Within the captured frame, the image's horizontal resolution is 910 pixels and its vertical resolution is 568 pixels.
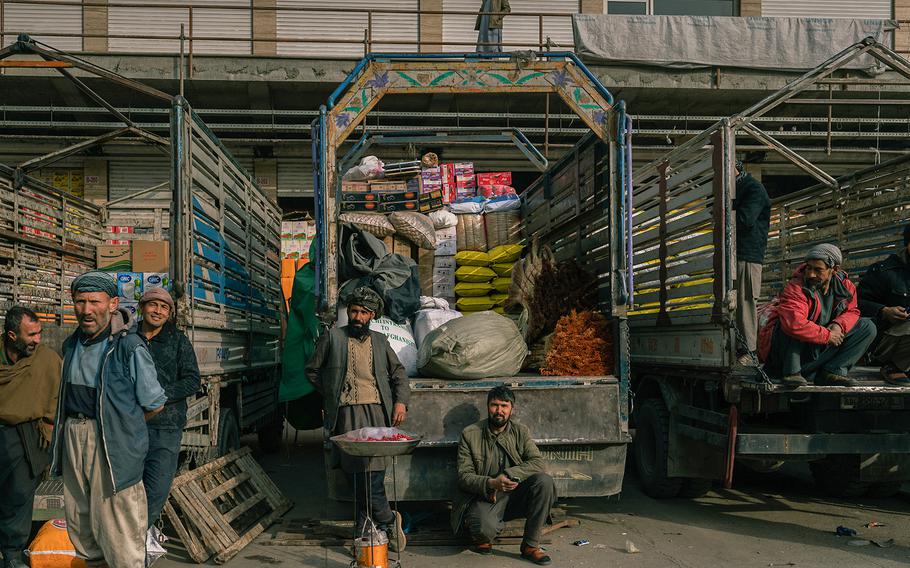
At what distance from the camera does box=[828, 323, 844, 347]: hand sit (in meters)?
5.62

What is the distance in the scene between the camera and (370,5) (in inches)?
605

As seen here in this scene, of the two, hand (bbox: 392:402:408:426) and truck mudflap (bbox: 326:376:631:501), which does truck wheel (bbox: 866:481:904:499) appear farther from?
hand (bbox: 392:402:408:426)

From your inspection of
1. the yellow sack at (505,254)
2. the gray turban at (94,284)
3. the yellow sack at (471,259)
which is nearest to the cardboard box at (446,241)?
the yellow sack at (471,259)

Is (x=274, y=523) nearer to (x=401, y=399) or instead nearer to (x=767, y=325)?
(x=401, y=399)

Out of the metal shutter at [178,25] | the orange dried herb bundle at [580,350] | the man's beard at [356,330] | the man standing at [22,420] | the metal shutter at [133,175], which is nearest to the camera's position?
the man standing at [22,420]

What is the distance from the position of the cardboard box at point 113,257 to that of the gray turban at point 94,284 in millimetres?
5847

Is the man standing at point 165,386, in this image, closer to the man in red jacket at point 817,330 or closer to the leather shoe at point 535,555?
the leather shoe at point 535,555

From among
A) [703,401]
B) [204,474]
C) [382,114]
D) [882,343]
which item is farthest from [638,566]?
[382,114]

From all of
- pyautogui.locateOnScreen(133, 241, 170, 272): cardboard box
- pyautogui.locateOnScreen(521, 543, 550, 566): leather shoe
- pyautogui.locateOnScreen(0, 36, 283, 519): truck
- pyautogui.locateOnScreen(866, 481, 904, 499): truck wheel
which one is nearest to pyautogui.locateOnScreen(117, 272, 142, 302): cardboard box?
pyautogui.locateOnScreen(0, 36, 283, 519): truck

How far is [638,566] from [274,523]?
2.81 m

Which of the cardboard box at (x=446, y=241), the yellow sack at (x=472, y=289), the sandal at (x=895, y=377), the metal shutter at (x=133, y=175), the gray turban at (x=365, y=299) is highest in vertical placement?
the metal shutter at (x=133, y=175)

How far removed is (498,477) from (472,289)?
3.55 metres

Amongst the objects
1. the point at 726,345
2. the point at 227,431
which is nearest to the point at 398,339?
the point at 227,431

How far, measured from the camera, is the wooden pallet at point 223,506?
17.5 feet
